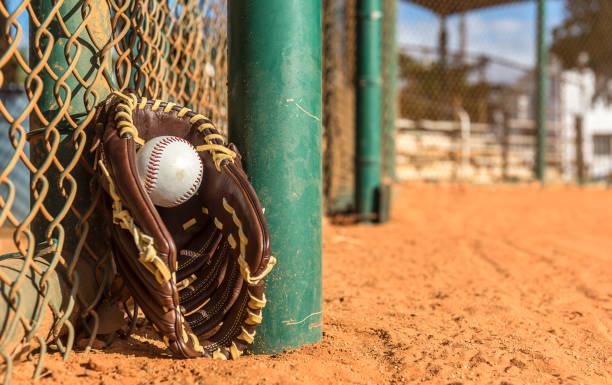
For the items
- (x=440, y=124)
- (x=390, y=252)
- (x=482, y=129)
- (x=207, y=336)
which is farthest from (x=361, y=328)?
(x=482, y=129)

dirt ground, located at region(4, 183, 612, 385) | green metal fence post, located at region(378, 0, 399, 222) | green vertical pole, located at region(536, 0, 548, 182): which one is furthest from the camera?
green vertical pole, located at region(536, 0, 548, 182)

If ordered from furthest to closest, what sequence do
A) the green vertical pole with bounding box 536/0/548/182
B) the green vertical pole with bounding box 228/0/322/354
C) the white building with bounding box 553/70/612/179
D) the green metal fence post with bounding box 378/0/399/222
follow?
the white building with bounding box 553/70/612/179 → the green vertical pole with bounding box 536/0/548/182 → the green metal fence post with bounding box 378/0/399/222 → the green vertical pole with bounding box 228/0/322/354

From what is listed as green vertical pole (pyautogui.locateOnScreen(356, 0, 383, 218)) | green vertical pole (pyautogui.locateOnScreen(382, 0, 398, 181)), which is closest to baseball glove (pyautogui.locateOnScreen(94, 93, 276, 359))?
green vertical pole (pyautogui.locateOnScreen(356, 0, 383, 218))

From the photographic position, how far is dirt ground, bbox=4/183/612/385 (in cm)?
160

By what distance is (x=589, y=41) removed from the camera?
13344 millimetres

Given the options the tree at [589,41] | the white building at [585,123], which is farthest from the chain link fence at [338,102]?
the tree at [589,41]

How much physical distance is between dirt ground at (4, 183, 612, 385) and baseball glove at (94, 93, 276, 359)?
135mm

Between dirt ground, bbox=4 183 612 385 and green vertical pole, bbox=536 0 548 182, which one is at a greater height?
green vertical pole, bbox=536 0 548 182

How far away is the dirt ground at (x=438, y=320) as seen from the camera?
1.60 metres

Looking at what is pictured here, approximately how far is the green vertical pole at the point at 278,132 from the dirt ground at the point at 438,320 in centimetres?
17

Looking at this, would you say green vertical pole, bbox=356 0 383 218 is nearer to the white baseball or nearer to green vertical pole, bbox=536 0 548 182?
the white baseball

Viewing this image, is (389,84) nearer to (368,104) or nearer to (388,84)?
(388,84)

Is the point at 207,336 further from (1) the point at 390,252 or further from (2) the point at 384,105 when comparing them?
(2) the point at 384,105

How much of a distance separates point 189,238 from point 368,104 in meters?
3.57
